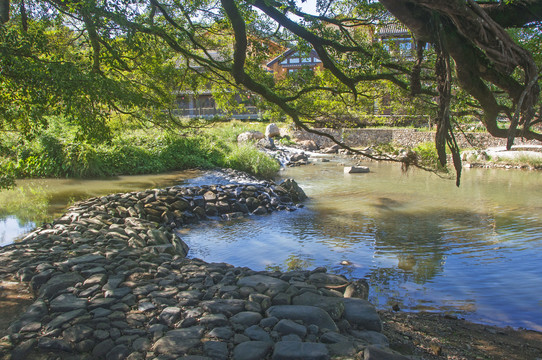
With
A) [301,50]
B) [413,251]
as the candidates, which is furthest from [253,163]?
[301,50]

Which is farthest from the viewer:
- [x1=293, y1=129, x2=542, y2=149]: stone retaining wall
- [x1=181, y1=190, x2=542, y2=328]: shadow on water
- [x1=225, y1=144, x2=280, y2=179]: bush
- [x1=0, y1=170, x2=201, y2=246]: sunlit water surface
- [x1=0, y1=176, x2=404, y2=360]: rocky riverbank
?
[x1=293, y1=129, x2=542, y2=149]: stone retaining wall

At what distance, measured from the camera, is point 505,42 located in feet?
13.2

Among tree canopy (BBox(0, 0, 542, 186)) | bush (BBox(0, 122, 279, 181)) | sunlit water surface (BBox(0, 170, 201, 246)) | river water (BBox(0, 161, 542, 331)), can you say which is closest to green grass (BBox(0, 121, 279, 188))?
bush (BBox(0, 122, 279, 181))

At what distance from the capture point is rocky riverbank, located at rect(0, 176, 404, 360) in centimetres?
330

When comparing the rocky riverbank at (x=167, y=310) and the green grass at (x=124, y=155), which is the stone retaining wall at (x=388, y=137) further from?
the rocky riverbank at (x=167, y=310)

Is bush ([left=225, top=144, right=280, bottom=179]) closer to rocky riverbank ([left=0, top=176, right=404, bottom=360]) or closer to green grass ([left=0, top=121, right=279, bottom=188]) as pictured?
green grass ([left=0, top=121, right=279, bottom=188])

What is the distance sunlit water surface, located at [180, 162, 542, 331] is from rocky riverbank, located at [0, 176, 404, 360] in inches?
68.3

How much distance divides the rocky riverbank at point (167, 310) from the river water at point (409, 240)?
6.04ft

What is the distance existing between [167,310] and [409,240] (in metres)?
6.77

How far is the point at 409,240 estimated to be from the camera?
930cm

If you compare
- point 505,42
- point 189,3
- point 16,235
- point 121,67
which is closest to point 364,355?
point 505,42

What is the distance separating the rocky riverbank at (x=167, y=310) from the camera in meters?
3.30

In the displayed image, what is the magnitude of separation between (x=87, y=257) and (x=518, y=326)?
560 centimetres

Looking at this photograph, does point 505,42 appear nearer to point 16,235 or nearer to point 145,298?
point 145,298
